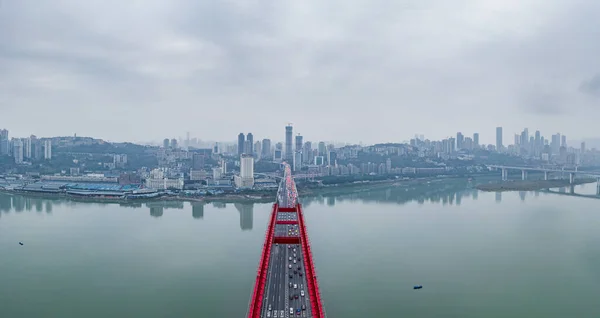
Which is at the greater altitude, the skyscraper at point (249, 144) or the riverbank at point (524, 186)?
the skyscraper at point (249, 144)

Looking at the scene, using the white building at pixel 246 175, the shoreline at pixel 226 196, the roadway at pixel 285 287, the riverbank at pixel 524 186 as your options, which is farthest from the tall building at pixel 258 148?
the roadway at pixel 285 287

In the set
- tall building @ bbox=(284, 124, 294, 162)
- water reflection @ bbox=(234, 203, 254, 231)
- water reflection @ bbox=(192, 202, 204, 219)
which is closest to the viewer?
water reflection @ bbox=(234, 203, 254, 231)

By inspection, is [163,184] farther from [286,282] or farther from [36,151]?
[286,282]

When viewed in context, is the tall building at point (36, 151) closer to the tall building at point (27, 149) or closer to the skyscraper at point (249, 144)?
the tall building at point (27, 149)

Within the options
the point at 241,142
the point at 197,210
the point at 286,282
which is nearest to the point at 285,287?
the point at 286,282

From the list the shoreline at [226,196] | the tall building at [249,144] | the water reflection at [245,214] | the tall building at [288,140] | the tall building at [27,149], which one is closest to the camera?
the water reflection at [245,214]

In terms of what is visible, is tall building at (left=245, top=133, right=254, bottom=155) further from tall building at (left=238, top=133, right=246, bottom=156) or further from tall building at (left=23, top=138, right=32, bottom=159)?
tall building at (left=23, top=138, right=32, bottom=159)

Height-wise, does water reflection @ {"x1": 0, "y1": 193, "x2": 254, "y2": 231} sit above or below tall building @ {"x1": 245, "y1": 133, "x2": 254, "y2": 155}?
below

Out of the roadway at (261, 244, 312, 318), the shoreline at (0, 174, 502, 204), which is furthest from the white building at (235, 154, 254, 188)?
the roadway at (261, 244, 312, 318)
